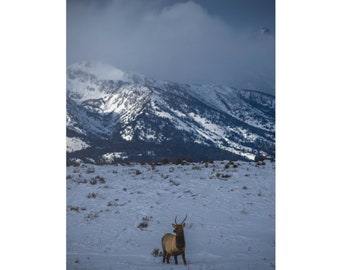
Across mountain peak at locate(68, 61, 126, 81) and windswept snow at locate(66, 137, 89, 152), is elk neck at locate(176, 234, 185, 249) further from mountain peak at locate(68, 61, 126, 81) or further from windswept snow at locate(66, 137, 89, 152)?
windswept snow at locate(66, 137, 89, 152)

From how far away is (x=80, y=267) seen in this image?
670 cm

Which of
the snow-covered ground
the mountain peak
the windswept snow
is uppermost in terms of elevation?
the mountain peak

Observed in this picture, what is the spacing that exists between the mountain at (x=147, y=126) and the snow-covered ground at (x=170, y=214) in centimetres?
81

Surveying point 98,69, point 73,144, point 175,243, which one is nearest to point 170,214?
point 73,144

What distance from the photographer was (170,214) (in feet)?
32.3

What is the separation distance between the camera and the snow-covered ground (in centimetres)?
706

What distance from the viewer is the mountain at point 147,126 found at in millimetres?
10555

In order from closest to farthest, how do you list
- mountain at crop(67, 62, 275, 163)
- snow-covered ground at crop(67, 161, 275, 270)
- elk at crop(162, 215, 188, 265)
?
1. elk at crop(162, 215, 188, 265)
2. snow-covered ground at crop(67, 161, 275, 270)
3. mountain at crop(67, 62, 275, 163)

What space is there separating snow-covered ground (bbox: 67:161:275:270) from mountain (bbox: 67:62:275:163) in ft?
2.65

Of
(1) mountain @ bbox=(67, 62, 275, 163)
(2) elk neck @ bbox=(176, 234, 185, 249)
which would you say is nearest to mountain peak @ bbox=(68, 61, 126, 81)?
(1) mountain @ bbox=(67, 62, 275, 163)

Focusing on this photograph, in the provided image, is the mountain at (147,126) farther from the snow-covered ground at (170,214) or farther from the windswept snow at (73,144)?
the snow-covered ground at (170,214)

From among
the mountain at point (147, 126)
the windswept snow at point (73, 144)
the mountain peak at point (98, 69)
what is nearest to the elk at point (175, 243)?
the mountain at point (147, 126)
